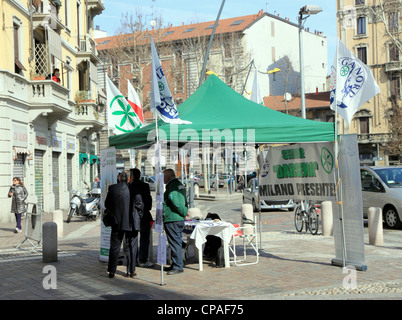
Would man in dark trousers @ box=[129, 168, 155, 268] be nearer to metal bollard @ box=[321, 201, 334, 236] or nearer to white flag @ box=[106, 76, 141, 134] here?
white flag @ box=[106, 76, 141, 134]

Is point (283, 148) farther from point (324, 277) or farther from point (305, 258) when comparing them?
point (324, 277)

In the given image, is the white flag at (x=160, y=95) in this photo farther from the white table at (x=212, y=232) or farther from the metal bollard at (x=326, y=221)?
the metal bollard at (x=326, y=221)

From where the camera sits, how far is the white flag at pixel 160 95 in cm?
919

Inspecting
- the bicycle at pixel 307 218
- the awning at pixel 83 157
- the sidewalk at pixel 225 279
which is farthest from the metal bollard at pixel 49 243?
the awning at pixel 83 157

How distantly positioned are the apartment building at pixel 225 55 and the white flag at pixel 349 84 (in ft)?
109

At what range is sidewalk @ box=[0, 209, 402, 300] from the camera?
310 inches

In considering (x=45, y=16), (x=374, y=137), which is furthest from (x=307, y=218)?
(x=374, y=137)

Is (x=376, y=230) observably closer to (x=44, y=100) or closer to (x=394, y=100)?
(x=44, y=100)

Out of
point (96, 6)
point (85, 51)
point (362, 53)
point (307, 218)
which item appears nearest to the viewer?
point (307, 218)

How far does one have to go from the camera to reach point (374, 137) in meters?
63.8

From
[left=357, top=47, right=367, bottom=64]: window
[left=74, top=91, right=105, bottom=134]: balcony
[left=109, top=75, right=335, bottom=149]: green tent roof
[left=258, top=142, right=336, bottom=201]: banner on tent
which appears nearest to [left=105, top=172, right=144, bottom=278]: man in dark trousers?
[left=109, top=75, right=335, bottom=149]: green tent roof

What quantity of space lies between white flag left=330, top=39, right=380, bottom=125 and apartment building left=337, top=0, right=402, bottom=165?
5400 centimetres

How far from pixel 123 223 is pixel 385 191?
33.6 ft

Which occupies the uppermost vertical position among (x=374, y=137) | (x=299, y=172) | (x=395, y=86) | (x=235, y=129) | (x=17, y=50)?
(x=395, y=86)
